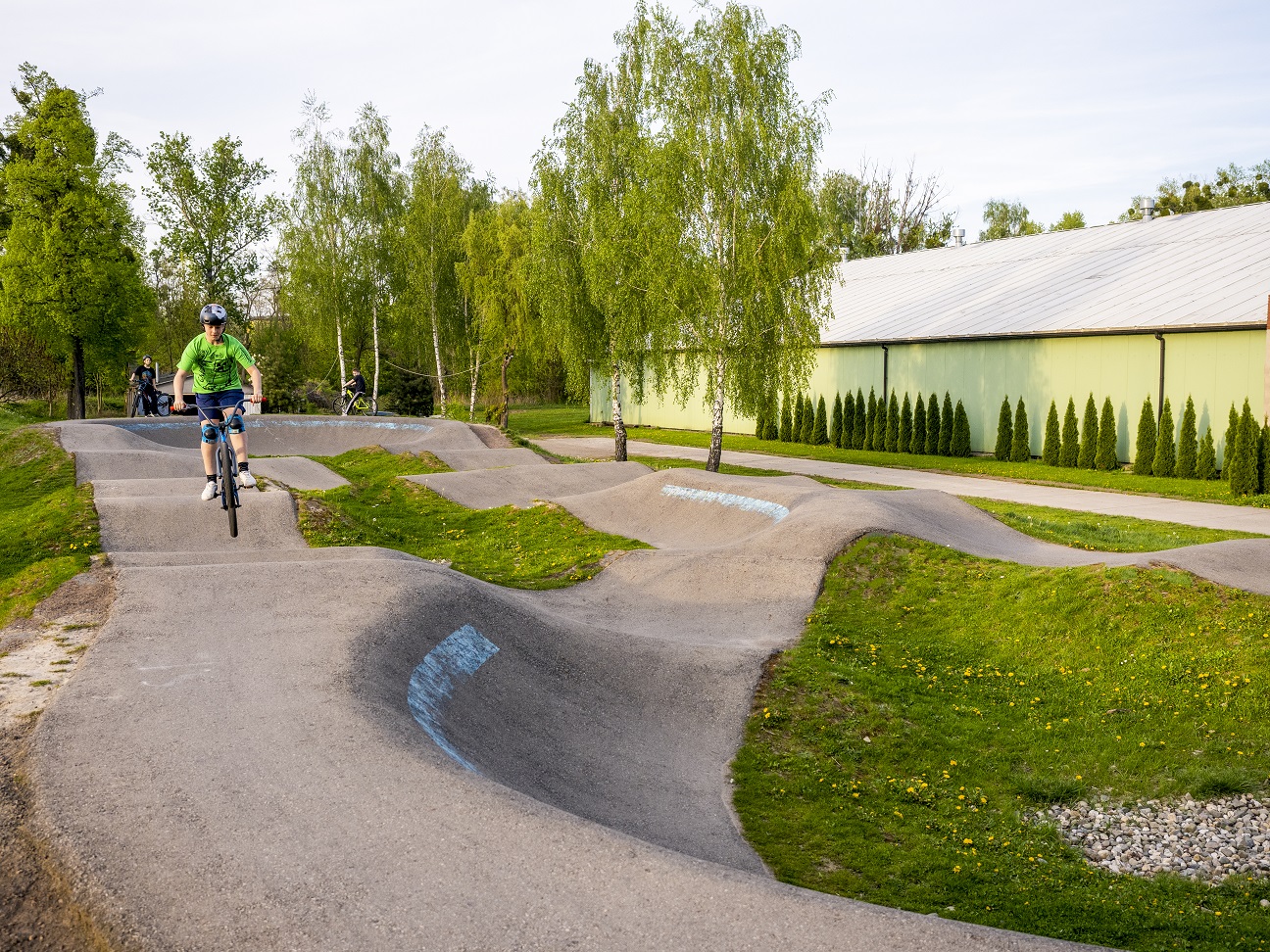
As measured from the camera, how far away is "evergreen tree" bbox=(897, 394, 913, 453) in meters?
29.4

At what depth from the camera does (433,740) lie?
5965 mm

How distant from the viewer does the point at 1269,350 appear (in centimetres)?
1962

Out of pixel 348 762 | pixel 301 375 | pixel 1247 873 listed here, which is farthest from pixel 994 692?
pixel 301 375

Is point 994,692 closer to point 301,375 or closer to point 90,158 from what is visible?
point 90,158

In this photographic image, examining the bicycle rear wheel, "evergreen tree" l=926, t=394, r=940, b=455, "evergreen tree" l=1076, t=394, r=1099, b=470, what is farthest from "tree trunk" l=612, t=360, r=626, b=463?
the bicycle rear wheel

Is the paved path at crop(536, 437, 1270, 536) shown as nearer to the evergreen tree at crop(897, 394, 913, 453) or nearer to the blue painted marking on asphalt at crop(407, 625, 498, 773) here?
the evergreen tree at crop(897, 394, 913, 453)

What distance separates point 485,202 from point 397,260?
4.95m

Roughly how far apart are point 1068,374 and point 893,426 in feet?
19.3

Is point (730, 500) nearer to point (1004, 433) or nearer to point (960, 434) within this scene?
point (1004, 433)

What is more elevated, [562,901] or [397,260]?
[397,260]

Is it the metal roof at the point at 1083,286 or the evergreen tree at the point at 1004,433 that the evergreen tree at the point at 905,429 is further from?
the evergreen tree at the point at 1004,433

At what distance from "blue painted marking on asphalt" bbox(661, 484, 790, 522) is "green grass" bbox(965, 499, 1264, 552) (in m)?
3.51

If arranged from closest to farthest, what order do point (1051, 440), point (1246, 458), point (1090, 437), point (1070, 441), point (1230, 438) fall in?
point (1246, 458)
point (1230, 438)
point (1090, 437)
point (1070, 441)
point (1051, 440)

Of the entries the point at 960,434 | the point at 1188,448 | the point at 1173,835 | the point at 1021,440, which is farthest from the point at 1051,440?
the point at 1173,835
